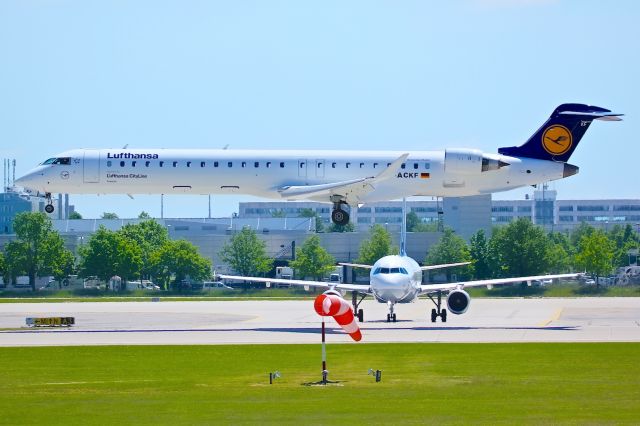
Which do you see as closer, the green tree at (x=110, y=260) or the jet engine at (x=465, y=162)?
the jet engine at (x=465, y=162)

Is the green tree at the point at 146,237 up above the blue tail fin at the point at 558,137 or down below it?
below

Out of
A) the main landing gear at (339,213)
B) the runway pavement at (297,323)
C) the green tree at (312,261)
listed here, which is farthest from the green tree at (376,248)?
the main landing gear at (339,213)

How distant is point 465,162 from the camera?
56781 mm

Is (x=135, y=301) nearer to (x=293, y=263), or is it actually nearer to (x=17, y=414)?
(x=293, y=263)

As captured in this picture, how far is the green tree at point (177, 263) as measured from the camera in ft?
360

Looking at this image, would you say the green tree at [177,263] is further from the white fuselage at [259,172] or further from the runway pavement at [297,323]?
the white fuselage at [259,172]

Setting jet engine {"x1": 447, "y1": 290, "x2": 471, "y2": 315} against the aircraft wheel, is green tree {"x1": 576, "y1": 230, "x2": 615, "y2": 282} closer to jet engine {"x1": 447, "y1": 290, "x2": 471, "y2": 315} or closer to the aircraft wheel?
the aircraft wheel

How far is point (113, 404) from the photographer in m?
27.5

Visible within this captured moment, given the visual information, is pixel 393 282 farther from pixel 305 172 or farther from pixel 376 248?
pixel 376 248

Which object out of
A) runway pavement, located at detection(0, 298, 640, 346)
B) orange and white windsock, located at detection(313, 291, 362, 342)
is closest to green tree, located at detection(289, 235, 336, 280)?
runway pavement, located at detection(0, 298, 640, 346)

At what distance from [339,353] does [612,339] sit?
34.2 feet

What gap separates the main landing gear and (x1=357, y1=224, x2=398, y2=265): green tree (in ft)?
162

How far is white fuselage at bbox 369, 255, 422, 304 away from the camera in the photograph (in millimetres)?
52188

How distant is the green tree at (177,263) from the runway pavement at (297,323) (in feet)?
109
